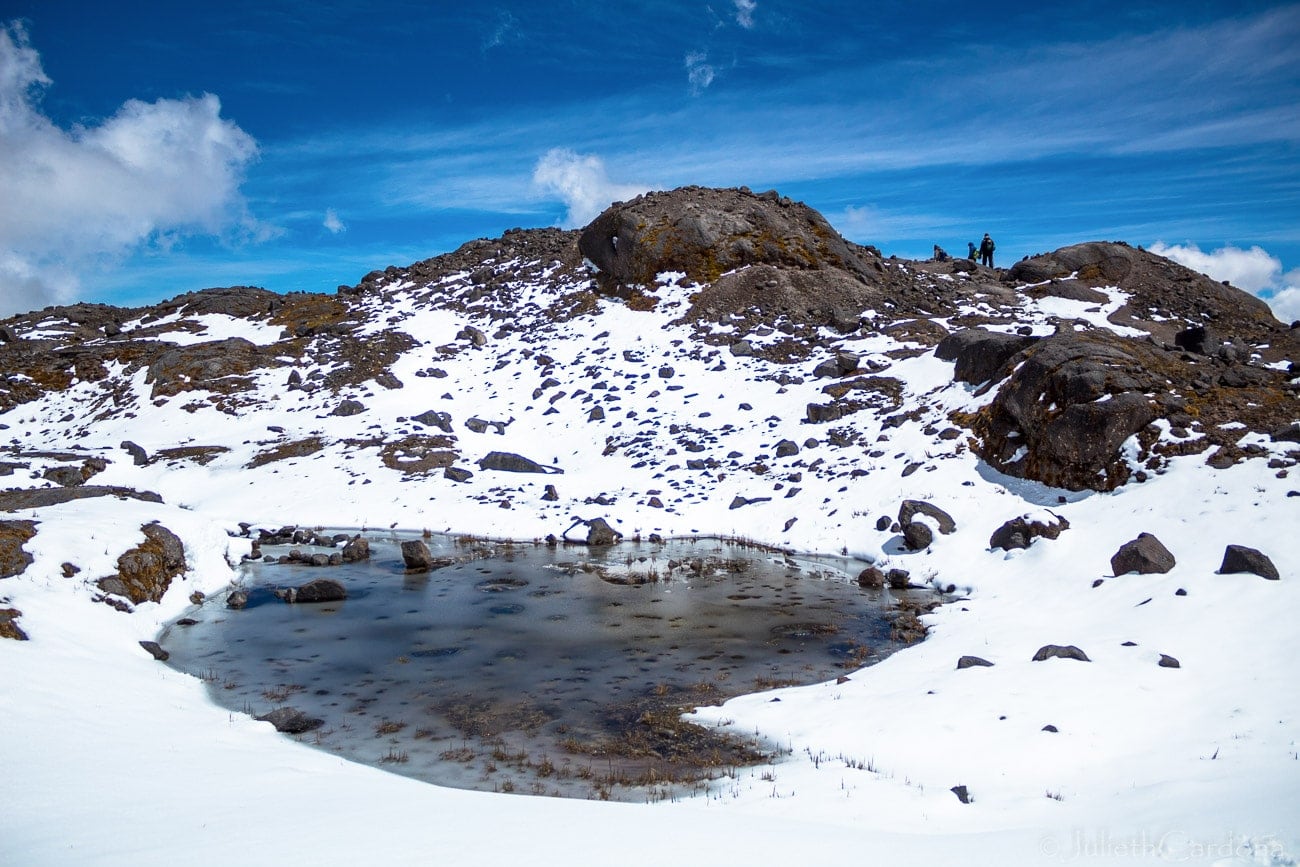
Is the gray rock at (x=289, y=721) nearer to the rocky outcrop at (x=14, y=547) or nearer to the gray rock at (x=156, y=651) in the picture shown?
the gray rock at (x=156, y=651)

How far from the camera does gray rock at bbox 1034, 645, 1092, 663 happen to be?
42.0 feet

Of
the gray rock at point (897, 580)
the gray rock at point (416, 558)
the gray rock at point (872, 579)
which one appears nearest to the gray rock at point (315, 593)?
the gray rock at point (416, 558)

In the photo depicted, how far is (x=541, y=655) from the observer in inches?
609

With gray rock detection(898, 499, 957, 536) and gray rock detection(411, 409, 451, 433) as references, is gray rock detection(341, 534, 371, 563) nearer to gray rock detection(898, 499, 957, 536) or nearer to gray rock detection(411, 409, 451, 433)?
gray rock detection(411, 409, 451, 433)

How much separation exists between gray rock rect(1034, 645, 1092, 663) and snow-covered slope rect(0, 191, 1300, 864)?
30 centimetres

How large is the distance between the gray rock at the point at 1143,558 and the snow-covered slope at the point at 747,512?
0.92 feet

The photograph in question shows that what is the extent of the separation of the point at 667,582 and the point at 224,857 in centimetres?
1528

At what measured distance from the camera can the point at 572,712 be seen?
492 inches

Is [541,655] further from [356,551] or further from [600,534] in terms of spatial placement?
[356,551]

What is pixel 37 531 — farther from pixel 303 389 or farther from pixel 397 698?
pixel 303 389

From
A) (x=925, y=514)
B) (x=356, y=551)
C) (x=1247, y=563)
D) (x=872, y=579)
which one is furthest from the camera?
(x=356, y=551)

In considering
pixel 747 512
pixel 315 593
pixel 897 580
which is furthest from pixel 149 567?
pixel 897 580

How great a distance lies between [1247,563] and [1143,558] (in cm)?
186

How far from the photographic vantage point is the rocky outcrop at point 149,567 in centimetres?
1706
